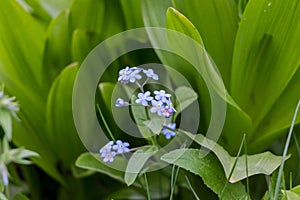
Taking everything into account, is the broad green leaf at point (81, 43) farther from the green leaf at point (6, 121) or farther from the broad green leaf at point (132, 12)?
the green leaf at point (6, 121)

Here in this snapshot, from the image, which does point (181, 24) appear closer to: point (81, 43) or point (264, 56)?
point (264, 56)

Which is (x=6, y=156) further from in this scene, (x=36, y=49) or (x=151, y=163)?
(x=36, y=49)

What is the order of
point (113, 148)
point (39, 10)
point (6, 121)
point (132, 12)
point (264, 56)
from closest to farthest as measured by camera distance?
1. point (6, 121)
2. point (113, 148)
3. point (264, 56)
4. point (132, 12)
5. point (39, 10)

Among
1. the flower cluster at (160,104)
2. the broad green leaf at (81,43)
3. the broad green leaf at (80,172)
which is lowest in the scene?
the broad green leaf at (80,172)

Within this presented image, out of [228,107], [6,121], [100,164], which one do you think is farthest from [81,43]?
[6,121]

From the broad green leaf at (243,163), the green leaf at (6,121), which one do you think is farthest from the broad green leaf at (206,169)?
the green leaf at (6,121)

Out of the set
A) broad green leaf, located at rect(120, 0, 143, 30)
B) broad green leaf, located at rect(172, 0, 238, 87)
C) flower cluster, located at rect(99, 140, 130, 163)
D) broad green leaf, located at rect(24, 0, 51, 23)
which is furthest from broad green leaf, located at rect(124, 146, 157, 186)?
broad green leaf, located at rect(24, 0, 51, 23)
